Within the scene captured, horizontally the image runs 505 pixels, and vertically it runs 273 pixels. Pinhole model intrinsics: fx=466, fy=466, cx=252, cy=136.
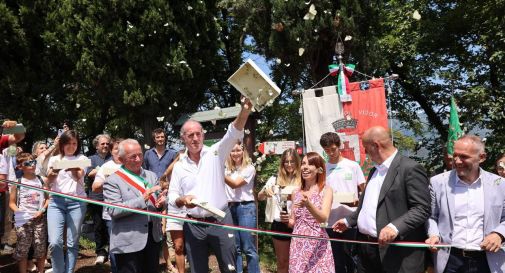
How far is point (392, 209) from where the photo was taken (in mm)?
3498

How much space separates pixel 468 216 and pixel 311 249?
1382 mm

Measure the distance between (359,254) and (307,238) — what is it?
52cm

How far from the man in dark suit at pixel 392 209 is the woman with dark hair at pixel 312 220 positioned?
460mm

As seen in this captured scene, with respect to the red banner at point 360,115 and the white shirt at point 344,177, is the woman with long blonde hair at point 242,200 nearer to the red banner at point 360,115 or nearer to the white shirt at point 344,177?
the white shirt at point 344,177

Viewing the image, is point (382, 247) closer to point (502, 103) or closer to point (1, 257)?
point (1, 257)

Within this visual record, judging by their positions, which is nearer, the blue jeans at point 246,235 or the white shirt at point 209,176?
the white shirt at point 209,176

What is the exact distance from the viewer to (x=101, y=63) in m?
12.7

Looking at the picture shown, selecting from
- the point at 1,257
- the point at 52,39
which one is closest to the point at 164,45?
the point at 52,39

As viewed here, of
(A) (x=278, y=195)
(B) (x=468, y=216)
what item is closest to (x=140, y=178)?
(A) (x=278, y=195)

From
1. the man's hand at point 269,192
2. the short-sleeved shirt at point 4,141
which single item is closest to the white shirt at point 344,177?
the man's hand at point 269,192

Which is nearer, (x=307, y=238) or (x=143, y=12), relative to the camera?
(x=307, y=238)

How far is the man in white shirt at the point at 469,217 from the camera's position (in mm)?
3373

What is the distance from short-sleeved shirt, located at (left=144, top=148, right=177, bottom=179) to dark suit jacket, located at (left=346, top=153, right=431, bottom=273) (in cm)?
416

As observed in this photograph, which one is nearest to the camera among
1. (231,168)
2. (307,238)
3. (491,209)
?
(491,209)
